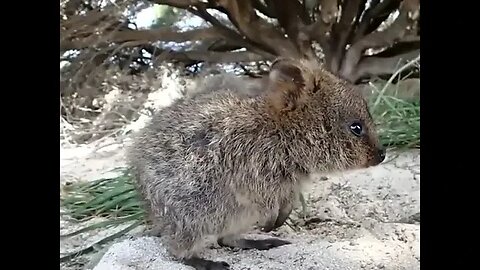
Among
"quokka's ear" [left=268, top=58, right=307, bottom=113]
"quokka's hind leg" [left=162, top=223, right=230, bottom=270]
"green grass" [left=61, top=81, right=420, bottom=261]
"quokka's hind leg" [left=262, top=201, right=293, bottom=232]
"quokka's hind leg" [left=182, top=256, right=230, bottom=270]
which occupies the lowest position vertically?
"quokka's hind leg" [left=182, top=256, right=230, bottom=270]

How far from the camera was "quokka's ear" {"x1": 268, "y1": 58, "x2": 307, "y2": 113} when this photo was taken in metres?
0.98

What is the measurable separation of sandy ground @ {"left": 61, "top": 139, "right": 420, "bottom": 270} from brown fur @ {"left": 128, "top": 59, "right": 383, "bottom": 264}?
A: 31 millimetres

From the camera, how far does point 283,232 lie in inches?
39.8

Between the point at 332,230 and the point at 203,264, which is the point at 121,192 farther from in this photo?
the point at 332,230

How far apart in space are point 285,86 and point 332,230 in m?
0.26

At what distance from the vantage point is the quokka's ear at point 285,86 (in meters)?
0.98

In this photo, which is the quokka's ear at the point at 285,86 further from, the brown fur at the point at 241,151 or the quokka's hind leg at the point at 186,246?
the quokka's hind leg at the point at 186,246

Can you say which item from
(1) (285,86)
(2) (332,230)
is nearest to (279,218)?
(2) (332,230)

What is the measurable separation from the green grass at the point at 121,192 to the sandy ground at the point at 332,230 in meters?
0.02

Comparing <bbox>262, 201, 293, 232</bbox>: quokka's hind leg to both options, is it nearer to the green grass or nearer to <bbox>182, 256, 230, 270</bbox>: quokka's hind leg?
<bbox>182, 256, 230, 270</bbox>: quokka's hind leg

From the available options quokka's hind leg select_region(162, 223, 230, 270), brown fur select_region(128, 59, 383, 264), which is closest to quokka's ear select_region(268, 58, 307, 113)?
brown fur select_region(128, 59, 383, 264)

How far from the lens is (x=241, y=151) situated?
3.21ft
